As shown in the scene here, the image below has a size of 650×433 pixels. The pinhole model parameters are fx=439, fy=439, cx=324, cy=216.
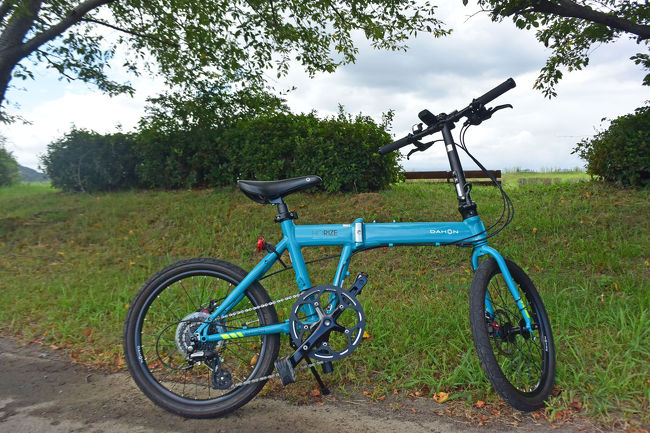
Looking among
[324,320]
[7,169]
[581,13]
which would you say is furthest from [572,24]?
[7,169]

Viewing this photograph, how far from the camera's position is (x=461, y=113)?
2.84 metres

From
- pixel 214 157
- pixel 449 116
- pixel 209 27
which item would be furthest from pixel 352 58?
pixel 449 116

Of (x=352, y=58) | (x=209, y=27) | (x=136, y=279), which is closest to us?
(x=136, y=279)

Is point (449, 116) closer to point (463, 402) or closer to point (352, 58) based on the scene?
point (463, 402)

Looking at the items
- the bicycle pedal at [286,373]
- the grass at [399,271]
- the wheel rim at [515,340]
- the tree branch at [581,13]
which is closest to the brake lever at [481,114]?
the wheel rim at [515,340]

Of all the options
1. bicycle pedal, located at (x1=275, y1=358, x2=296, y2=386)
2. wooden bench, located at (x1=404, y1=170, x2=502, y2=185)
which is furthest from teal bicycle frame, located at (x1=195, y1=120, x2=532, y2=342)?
wooden bench, located at (x1=404, y1=170, x2=502, y2=185)

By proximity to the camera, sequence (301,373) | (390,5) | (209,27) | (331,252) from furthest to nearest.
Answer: (209,27) → (390,5) → (331,252) → (301,373)

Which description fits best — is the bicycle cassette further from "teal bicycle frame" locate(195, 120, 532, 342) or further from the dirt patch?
the dirt patch

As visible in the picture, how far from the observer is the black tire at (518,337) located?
263 centimetres

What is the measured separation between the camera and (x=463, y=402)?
2814 millimetres

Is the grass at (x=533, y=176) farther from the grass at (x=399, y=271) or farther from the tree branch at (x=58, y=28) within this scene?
the tree branch at (x=58, y=28)

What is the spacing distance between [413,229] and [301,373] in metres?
1.38

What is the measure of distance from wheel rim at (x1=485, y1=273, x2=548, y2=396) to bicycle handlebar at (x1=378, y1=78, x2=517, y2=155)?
104cm

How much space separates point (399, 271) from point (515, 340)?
2849mm
